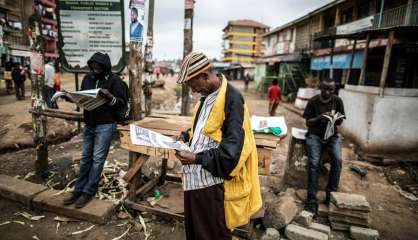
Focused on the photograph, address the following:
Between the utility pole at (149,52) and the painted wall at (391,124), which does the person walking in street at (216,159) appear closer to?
the utility pole at (149,52)

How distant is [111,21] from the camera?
4.57 metres

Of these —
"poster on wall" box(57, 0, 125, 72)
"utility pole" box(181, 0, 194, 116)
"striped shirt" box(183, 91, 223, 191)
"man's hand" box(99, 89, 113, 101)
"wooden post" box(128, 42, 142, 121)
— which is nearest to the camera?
"striped shirt" box(183, 91, 223, 191)

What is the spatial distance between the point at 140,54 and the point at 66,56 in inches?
78.3

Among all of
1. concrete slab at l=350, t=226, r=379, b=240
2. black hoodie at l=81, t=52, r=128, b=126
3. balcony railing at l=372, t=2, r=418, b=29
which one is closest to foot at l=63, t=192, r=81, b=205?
black hoodie at l=81, t=52, r=128, b=126

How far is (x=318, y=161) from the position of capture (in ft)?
14.1

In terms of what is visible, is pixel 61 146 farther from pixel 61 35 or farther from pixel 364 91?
pixel 364 91

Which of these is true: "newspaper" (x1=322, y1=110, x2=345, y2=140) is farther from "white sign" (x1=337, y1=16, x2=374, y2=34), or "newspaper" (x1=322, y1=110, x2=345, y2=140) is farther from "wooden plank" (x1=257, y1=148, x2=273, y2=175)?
"white sign" (x1=337, y1=16, x2=374, y2=34)

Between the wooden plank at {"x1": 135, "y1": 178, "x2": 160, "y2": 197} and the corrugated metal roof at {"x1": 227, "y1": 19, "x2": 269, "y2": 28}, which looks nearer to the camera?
the wooden plank at {"x1": 135, "y1": 178, "x2": 160, "y2": 197}

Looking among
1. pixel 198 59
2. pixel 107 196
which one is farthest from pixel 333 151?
pixel 107 196

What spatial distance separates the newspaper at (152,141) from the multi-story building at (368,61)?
22.9 feet

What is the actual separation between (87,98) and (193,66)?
1919mm

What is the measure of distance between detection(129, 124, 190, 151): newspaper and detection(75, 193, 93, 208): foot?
6.70 feet

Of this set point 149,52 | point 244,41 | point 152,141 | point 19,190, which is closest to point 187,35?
point 149,52

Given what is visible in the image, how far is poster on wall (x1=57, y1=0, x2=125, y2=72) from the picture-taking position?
4.54 m
